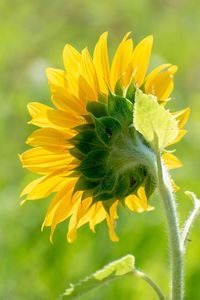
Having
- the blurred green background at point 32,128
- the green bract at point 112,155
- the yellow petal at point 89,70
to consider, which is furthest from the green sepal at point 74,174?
the blurred green background at point 32,128

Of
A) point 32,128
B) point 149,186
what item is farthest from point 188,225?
point 32,128

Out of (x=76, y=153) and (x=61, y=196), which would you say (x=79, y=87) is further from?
(x=61, y=196)

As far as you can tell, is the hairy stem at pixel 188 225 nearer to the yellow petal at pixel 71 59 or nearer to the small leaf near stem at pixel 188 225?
the small leaf near stem at pixel 188 225

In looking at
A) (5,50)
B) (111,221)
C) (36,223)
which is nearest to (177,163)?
(111,221)

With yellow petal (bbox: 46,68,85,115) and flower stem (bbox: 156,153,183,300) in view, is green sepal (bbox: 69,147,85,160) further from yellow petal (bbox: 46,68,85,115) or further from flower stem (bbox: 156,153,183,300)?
flower stem (bbox: 156,153,183,300)

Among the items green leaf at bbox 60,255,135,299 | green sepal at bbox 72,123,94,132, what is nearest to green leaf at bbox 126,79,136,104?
green sepal at bbox 72,123,94,132

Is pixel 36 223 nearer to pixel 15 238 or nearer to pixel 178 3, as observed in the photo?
pixel 15 238

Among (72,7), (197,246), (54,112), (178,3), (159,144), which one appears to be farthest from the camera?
(178,3)
